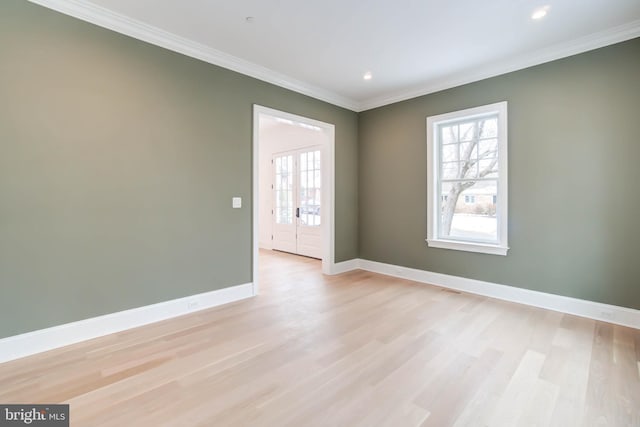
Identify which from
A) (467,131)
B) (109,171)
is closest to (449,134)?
(467,131)

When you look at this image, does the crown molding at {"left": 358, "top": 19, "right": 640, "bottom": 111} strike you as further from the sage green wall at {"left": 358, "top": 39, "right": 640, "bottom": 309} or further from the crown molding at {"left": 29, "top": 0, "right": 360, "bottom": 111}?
the crown molding at {"left": 29, "top": 0, "right": 360, "bottom": 111}

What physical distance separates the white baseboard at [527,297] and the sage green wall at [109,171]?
2632 mm

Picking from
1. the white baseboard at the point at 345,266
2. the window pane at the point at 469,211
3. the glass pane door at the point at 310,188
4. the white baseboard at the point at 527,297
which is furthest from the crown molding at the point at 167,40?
the white baseboard at the point at 527,297

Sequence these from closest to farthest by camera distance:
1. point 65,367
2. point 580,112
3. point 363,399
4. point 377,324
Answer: point 363,399 < point 65,367 < point 377,324 < point 580,112

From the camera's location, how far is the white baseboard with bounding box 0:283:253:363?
2.40 meters

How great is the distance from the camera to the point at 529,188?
3607 mm

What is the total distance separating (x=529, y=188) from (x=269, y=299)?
3523 mm

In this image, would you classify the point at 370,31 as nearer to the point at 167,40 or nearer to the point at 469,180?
the point at 167,40

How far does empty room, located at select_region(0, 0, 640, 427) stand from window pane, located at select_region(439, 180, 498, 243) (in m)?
0.03

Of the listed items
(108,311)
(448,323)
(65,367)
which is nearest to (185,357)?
(65,367)

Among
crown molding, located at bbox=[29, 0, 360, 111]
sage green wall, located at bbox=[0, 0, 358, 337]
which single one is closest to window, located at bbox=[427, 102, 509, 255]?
crown molding, located at bbox=[29, 0, 360, 111]

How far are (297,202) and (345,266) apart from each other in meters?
2.20

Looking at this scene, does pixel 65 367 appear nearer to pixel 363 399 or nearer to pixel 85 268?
pixel 85 268

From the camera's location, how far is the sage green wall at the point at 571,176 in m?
3.03
